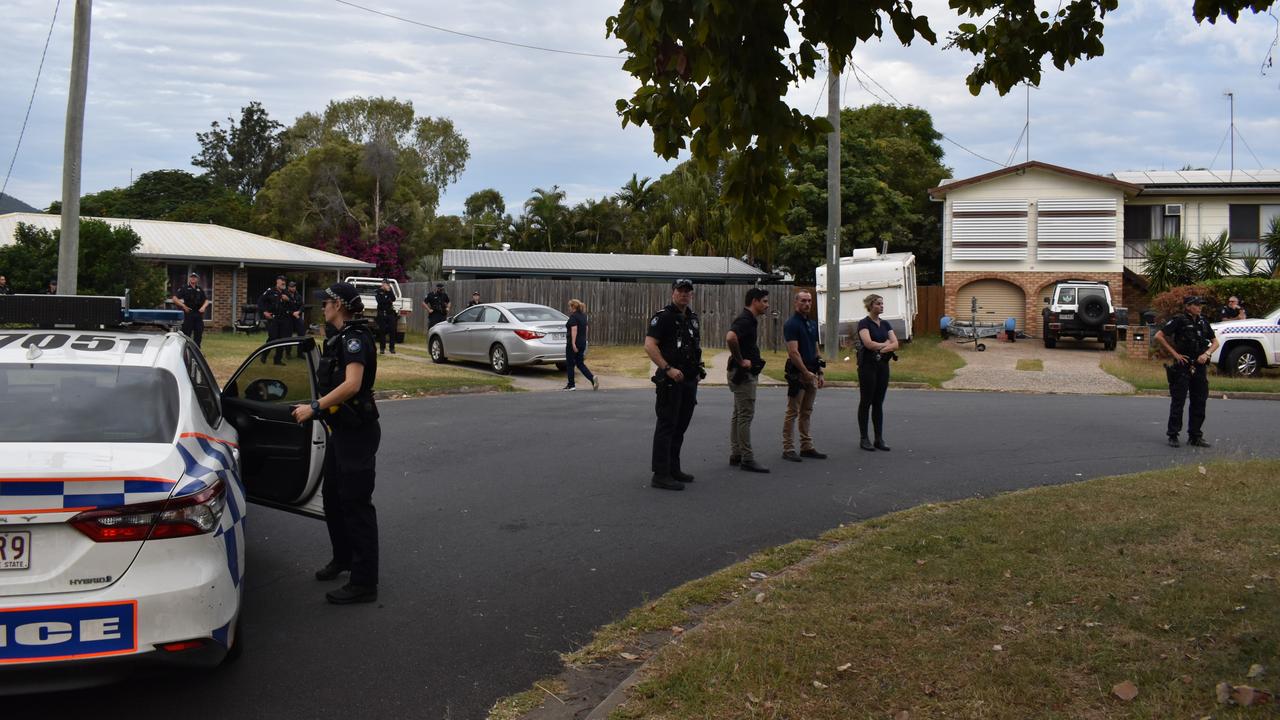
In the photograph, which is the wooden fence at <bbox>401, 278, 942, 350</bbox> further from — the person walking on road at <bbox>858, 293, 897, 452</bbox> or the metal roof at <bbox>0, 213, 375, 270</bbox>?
the person walking on road at <bbox>858, 293, 897, 452</bbox>

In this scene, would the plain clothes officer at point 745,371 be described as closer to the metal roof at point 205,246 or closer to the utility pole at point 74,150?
the utility pole at point 74,150

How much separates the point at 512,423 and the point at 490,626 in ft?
24.4

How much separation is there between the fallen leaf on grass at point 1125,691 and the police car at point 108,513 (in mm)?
3542

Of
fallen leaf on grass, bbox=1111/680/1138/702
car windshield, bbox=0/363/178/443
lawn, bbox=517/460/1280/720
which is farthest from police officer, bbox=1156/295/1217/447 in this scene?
car windshield, bbox=0/363/178/443

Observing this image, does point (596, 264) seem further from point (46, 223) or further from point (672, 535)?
point (672, 535)

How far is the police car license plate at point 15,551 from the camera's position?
3643mm

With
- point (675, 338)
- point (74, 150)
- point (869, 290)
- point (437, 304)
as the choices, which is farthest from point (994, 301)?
point (74, 150)

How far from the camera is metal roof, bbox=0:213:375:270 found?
3112 centimetres

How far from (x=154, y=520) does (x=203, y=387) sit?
1.78m

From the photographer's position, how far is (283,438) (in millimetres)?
5840

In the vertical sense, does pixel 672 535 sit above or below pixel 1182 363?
below

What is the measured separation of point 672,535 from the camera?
7.20 metres

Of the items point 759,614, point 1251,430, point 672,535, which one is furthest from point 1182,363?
point 759,614

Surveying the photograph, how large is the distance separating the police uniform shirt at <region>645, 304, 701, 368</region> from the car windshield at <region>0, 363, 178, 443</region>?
461 cm
